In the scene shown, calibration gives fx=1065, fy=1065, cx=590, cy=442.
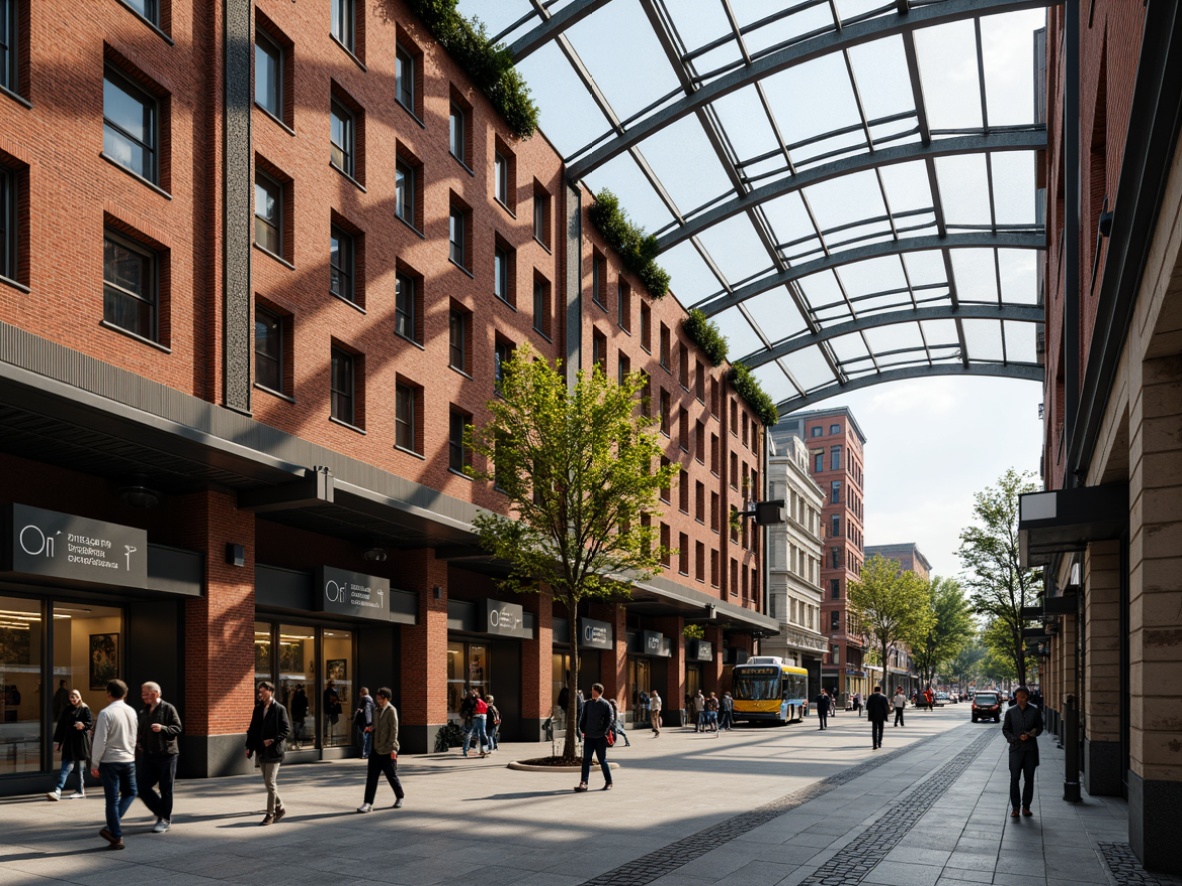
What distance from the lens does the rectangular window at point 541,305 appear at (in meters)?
32.8

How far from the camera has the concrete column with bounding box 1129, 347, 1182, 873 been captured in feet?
34.5

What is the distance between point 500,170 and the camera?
30.7m

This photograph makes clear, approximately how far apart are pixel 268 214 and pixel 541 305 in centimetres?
1328

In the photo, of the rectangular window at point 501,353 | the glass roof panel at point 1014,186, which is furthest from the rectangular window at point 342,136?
the glass roof panel at point 1014,186

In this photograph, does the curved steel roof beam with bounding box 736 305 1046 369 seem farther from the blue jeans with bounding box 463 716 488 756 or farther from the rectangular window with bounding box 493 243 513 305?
the blue jeans with bounding box 463 716 488 756

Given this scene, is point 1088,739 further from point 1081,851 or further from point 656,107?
point 656,107

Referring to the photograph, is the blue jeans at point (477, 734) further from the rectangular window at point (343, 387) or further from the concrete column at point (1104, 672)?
the concrete column at point (1104, 672)

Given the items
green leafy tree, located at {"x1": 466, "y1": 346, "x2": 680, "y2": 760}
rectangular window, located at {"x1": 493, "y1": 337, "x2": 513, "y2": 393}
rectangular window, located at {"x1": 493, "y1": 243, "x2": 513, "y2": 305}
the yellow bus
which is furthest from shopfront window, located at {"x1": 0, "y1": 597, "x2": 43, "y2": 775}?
the yellow bus

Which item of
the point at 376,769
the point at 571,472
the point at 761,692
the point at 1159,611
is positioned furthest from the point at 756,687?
the point at 1159,611

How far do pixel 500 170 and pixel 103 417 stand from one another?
59.6ft

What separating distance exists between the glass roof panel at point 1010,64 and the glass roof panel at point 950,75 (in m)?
0.39

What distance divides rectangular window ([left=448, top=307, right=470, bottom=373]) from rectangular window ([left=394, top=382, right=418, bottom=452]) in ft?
7.76

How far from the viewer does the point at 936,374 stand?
5272cm

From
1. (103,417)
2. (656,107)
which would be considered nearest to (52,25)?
(103,417)
